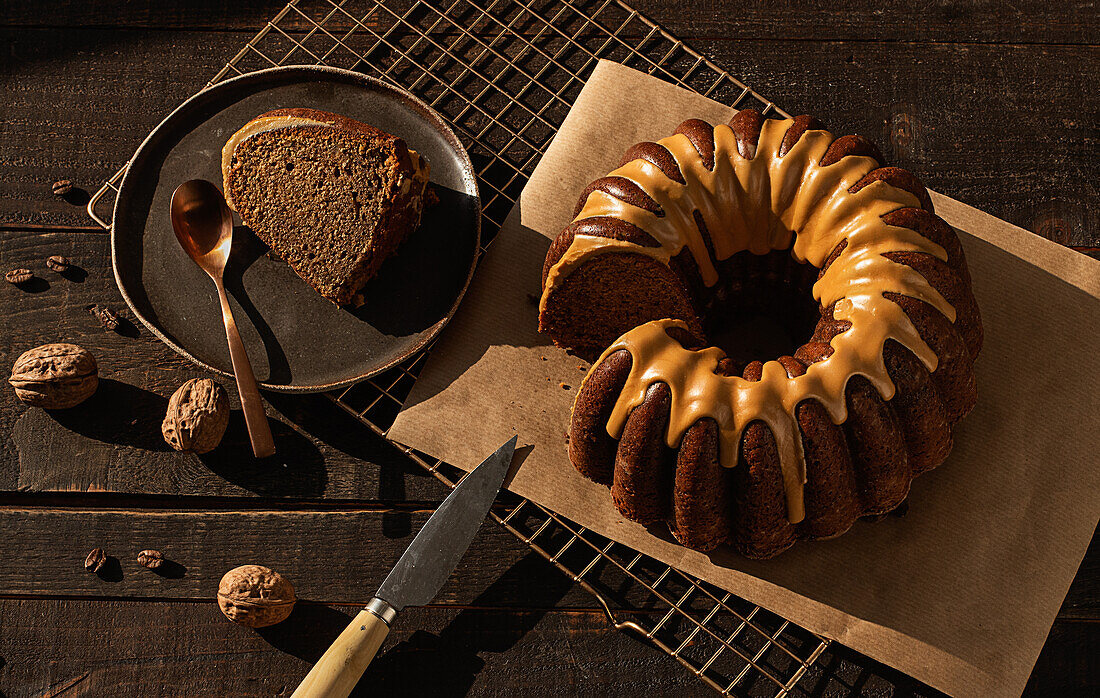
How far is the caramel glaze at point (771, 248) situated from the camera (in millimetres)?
2193

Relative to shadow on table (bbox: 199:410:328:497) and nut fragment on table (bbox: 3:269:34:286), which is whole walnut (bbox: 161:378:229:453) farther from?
nut fragment on table (bbox: 3:269:34:286)

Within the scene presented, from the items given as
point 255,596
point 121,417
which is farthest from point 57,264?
point 255,596

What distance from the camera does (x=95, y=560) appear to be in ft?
8.66

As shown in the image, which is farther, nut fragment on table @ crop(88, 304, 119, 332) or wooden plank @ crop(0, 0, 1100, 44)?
wooden plank @ crop(0, 0, 1100, 44)

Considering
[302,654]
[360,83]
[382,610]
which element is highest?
[360,83]

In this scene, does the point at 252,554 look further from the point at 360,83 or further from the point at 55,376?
the point at 360,83

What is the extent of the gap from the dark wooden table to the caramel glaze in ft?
2.26

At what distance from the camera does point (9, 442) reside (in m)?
2.76

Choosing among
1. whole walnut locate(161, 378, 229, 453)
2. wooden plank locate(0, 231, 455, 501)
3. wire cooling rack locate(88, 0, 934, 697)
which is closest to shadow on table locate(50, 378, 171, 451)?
wooden plank locate(0, 231, 455, 501)

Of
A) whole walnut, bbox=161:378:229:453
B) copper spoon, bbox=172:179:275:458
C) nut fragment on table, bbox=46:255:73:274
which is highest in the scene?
copper spoon, bbox=172:179:275:458

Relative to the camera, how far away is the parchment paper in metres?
2.42

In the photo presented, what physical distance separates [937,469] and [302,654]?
1.91 m

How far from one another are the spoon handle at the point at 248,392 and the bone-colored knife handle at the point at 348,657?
1.89 feet

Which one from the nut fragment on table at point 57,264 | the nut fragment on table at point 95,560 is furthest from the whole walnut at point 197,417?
the nut fragment on table at point 57,264
